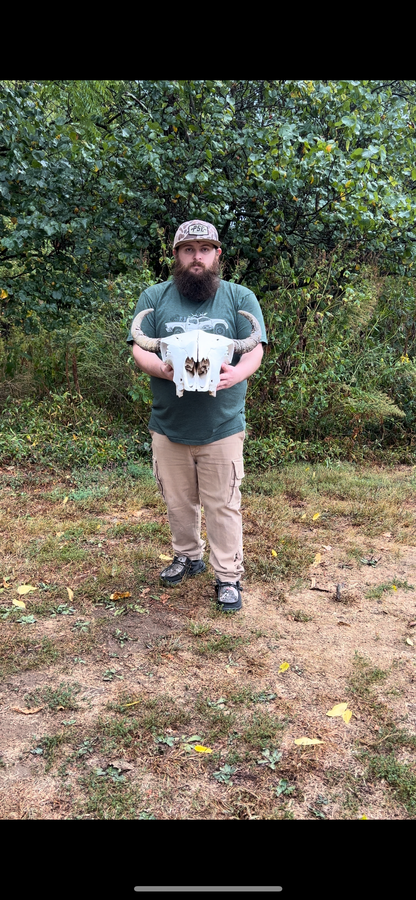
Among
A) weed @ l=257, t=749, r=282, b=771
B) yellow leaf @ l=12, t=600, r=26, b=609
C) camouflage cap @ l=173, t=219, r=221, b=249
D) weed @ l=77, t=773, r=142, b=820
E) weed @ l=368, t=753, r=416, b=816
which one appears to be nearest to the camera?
weed @ l=77, t=773, r=142, b=820

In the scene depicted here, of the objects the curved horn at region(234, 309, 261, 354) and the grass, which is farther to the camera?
the curved horn at region(234, 309, 261, 354)

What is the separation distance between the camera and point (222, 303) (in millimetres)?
3814

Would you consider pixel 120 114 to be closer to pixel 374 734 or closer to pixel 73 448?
pixel 73 448

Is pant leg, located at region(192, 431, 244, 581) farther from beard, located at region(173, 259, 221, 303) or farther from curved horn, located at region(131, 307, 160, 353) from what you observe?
beard, located at region(173, 259, 221, 303)

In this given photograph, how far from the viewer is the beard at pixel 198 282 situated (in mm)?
3756

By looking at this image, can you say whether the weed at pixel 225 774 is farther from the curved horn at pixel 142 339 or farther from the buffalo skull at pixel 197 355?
the curved horn at pixel 142 339

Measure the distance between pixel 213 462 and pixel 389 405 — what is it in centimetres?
384

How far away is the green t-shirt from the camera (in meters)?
3.76

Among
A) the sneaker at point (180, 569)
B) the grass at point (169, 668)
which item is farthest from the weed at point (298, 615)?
the sneaker at point (180, 569)

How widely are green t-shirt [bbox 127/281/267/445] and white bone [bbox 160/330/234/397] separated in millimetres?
254

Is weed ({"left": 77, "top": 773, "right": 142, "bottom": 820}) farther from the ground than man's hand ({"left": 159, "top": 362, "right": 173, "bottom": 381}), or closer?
closer

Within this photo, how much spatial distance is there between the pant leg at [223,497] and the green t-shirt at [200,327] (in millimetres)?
96

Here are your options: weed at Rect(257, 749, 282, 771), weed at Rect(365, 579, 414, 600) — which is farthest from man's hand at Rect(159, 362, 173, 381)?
weed at Rect(365, 579, 414, 600)

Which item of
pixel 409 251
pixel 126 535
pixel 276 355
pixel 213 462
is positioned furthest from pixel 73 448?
pixel 409 251
